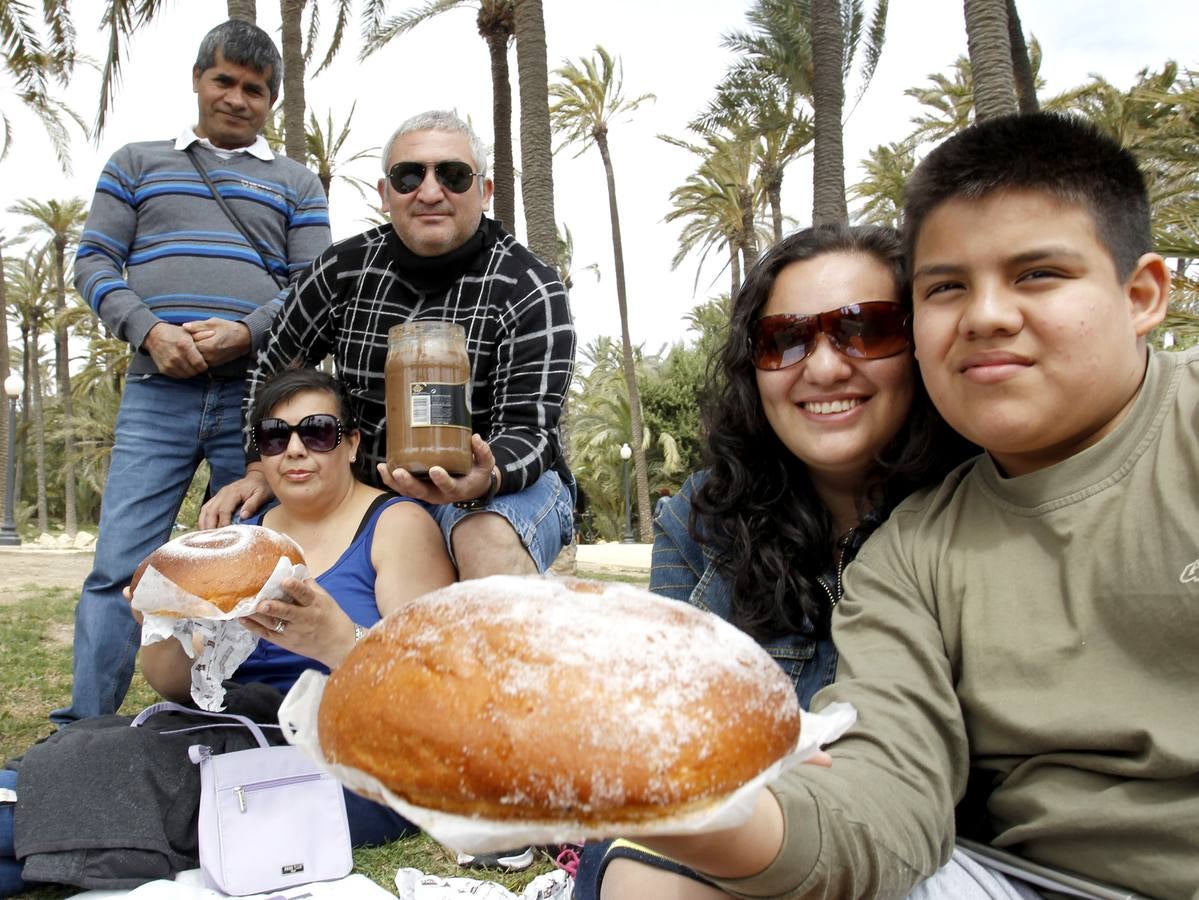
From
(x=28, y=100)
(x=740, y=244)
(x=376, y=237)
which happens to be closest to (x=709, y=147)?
(x=740, y=244)

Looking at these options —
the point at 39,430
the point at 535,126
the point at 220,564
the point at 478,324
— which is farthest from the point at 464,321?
the point at 39,430

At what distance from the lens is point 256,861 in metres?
2.96

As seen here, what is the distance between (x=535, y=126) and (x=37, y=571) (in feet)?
35.8

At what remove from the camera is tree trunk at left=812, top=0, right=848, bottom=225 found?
12.8 meters

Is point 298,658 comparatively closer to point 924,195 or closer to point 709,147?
point 924,195

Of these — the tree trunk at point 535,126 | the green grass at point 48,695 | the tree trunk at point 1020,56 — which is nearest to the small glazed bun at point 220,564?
the green grass at point 48,695

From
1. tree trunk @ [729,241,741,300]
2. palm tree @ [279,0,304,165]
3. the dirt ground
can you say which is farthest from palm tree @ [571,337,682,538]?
palm tree @ [279,0,304,165]

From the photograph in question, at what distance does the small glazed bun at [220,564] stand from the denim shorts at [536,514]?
2.14 ft

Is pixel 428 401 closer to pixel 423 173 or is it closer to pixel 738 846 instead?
pixel 423 173

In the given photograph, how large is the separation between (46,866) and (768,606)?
230 centimetres

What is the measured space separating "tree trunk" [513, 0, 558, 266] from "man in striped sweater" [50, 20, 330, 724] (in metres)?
6.33

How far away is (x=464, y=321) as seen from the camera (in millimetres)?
3473

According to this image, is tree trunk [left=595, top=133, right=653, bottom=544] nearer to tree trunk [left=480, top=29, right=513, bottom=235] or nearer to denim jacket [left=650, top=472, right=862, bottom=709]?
tree trunk [left=480, top=29, right=513, bottom=235]

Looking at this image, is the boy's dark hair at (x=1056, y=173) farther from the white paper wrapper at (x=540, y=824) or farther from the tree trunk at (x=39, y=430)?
the tree trunk at (x=39, y=430)
